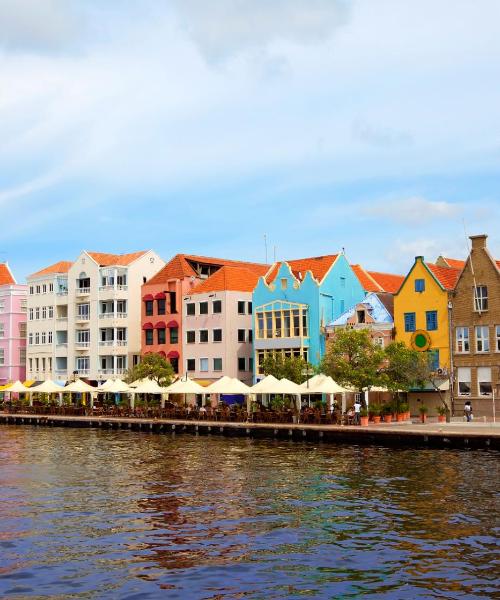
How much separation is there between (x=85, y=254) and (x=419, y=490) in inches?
3345

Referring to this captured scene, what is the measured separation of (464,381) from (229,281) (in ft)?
106

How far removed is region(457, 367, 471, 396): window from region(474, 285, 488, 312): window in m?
5.55

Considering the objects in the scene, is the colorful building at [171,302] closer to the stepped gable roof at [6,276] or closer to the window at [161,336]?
the window at [161,336]

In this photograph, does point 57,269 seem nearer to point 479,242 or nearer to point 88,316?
point 88,316

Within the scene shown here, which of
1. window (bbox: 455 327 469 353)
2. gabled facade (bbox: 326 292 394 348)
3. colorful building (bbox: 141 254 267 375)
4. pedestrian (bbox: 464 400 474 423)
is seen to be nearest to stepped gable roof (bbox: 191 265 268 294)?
colorful building (bbox: 141 254 267 375)

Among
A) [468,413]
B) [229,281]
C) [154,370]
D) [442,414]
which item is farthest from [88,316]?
[468,413]

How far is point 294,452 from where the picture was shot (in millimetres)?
57156

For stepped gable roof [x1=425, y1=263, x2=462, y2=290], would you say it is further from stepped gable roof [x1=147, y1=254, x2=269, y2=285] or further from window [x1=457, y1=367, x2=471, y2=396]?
stepped gable roof [x1=147, y1=254, x2=269, y2=285]

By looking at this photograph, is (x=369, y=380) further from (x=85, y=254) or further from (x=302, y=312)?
(x=85, y=254)

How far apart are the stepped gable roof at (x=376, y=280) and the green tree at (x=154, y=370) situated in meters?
24.2

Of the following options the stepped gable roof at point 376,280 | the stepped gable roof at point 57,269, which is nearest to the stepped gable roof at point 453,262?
the stepped gable roof at point 376,280

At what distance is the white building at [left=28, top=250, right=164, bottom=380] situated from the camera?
112 metres

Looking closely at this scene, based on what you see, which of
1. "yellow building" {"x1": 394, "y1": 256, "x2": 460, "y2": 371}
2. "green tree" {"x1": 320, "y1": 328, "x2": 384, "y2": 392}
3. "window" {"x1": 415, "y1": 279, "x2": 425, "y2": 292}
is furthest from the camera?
"window" {"x1": 415, "y1": 279, "x2": 425, "y2": 292}

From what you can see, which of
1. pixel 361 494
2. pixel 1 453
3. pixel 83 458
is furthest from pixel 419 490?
pixel 1 453
